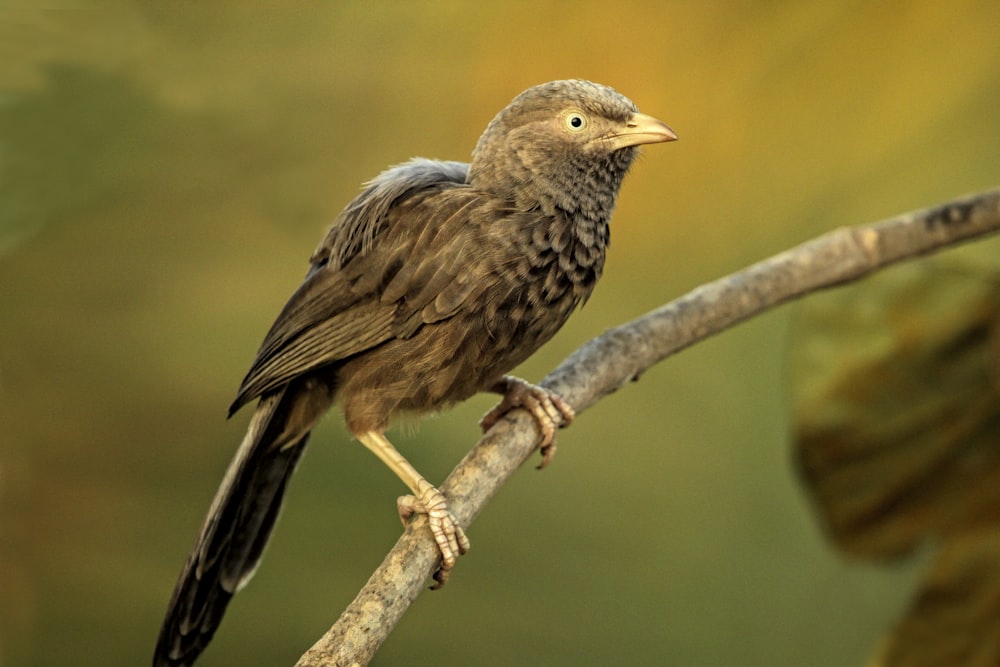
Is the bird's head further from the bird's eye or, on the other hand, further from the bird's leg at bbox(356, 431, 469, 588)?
the bird's leg at bbox(356, 431, 469, 588)

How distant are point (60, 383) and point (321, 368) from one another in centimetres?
100

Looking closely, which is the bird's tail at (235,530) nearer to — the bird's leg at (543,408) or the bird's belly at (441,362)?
the bird's belly at (441,362)

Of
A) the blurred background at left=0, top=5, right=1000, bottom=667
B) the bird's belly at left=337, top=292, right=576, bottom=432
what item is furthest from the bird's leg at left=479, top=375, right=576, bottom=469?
the blurred background at left=0, top=5, right=1000, bottom=667

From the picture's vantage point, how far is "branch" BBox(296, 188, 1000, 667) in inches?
62.7

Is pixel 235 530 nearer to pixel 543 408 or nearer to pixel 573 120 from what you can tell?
pixel 543 408

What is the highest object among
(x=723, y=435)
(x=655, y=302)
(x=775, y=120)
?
(x=775, y=120)

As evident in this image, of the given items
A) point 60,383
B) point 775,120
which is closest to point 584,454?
point 775,120

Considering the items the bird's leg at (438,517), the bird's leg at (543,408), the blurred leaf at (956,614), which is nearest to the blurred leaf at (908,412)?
the blurred leaf at (956,614)

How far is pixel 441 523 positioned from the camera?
63.5 inches

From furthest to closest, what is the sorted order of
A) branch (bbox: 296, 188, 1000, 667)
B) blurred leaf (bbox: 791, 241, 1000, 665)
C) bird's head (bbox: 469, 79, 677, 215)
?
blurred leaf (bbox: 791, 241, 1000, 665) < bird's head (bbox: 469, 79, 677, 215) < branch (bbox: 296, 188, 1000, 667)

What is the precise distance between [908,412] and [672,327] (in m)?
1.09

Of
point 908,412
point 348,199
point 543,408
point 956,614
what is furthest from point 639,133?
point 956,614

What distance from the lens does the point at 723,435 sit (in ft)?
9.16

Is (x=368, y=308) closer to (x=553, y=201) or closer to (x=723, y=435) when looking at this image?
(x=553, y=201)
